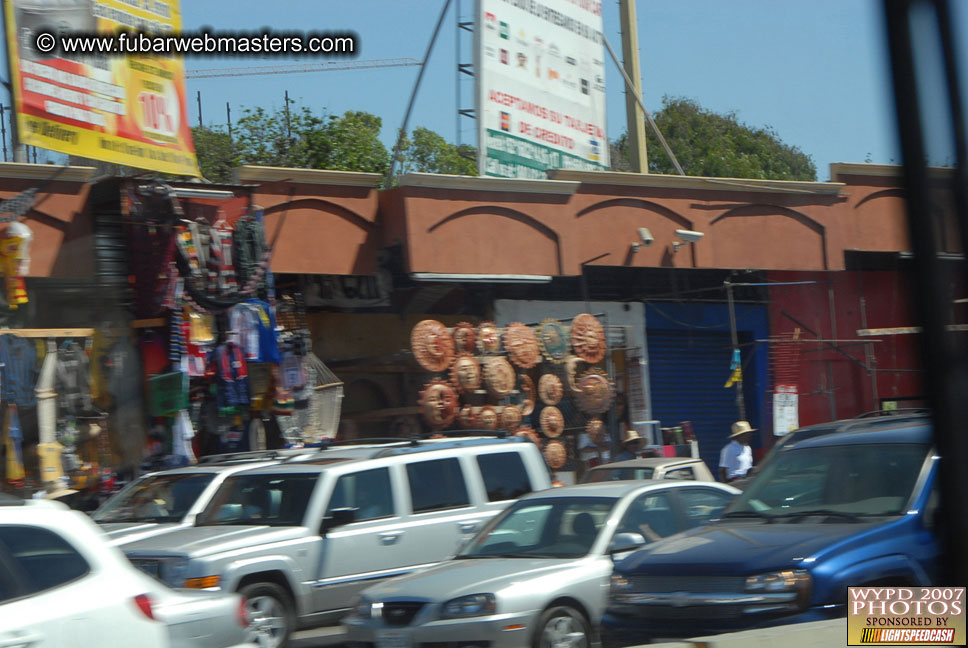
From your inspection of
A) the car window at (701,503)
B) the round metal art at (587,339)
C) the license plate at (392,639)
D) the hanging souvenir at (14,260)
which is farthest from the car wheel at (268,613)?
the round metal art at (587,339)

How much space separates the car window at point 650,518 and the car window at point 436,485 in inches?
90.9

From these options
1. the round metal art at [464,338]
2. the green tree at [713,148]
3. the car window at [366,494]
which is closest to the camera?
the car window at [366,494]

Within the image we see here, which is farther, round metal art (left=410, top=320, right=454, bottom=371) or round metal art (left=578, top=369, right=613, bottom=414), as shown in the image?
round metal art (left=578, top=369, right=613, bottom=414)

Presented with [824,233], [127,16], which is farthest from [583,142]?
[127,16]

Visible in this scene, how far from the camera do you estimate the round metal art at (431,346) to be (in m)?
16.0

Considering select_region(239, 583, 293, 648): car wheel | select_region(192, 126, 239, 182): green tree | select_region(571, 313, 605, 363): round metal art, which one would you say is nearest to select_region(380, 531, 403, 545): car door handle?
select_region(239, 583, 293, 648): car wheel

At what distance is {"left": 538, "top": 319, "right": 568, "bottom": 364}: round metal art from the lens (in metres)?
17.6

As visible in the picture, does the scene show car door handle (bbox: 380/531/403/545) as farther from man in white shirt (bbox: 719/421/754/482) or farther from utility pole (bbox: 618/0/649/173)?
utility pole (bbox: 618/0/649/173)

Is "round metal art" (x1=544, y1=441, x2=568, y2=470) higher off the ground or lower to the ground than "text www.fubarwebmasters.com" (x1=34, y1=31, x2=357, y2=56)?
lower

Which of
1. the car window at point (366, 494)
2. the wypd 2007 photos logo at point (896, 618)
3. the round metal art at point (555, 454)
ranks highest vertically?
the round metal art at point (555, 454)

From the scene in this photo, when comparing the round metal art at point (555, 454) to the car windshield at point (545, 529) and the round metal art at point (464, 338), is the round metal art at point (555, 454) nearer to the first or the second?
the round metal art at point (464, 338)

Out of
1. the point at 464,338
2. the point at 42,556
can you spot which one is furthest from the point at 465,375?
the point at 42,556

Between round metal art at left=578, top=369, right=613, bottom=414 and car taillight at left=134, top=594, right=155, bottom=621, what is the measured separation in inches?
511

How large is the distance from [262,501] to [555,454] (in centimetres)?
829
